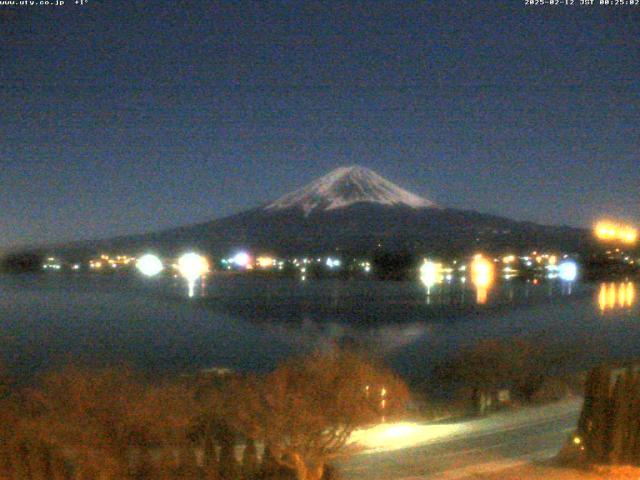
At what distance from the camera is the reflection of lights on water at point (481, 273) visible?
68.4 metres

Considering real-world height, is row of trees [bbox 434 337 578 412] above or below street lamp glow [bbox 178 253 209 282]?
below

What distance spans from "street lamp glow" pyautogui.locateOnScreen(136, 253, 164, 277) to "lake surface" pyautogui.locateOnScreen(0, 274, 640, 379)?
19383 millimetres

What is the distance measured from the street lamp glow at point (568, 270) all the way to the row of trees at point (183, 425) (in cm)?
5826

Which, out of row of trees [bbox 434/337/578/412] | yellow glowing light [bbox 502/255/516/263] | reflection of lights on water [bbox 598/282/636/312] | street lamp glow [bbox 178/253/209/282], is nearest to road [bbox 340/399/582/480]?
row of trees [bbox 434/337/578/412]

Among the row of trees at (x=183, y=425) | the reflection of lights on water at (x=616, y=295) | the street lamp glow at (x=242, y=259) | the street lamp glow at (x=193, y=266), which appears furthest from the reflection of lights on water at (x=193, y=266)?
the row of trees at (x=183, y=425)

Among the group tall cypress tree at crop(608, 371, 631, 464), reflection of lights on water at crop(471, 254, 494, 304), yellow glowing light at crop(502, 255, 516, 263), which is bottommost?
tall cypress tree at crop(608, 371, 631, 464)

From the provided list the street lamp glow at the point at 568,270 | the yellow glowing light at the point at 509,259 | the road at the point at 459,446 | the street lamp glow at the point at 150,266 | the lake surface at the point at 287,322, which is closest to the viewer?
the road at the point at 459,446

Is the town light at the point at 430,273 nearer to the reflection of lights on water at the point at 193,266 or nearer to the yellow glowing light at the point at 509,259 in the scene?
the yellow glowing light at the point at 509,259

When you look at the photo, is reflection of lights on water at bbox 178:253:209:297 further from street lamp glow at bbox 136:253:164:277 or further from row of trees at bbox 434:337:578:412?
row of trees at bbox 434:337:578:412

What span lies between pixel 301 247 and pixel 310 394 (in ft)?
266

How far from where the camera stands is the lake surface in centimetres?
3192

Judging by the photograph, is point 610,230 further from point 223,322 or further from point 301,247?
point 301,247

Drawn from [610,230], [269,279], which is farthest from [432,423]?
[269,279]

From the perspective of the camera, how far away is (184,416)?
9.54 m
